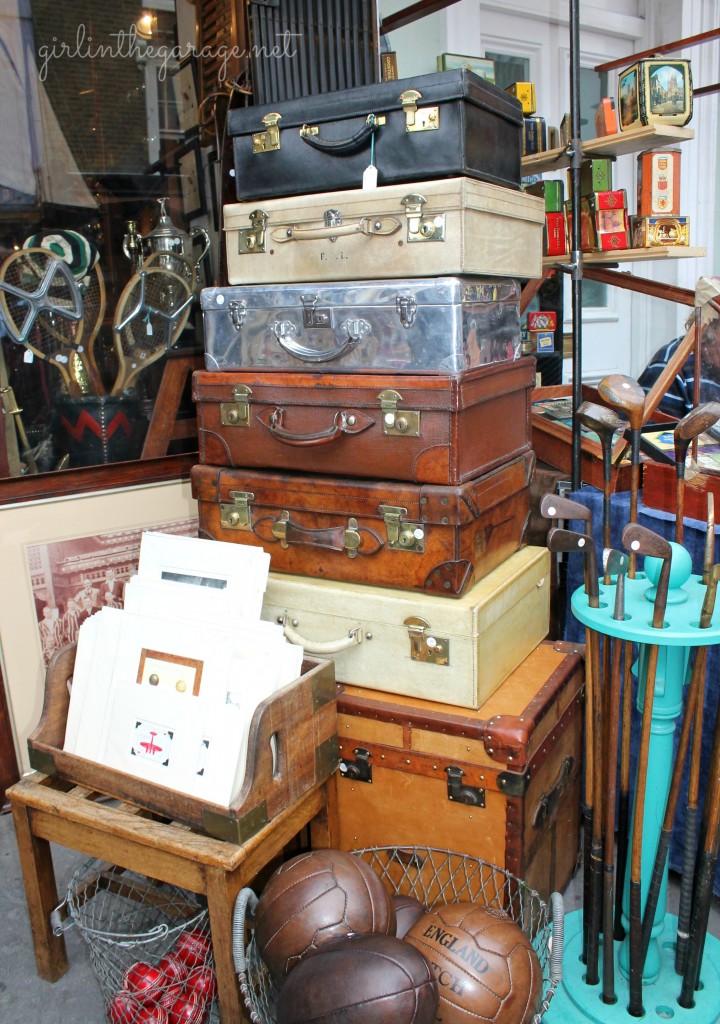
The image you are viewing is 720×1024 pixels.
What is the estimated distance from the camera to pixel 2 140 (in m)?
2.47

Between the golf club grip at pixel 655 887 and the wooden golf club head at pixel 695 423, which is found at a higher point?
the wooden golf club head at pixel 695 423

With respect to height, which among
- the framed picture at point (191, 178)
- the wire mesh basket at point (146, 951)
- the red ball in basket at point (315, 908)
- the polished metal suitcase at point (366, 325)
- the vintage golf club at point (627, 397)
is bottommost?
the wire mesh basket at point (146, 951)

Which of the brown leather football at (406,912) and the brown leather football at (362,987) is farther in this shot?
the brown leather football at (406,912)

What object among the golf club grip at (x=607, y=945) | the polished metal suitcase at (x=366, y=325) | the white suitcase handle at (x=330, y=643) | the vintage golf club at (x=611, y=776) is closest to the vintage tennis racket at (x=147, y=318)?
the polished metal suitcase at (x=366, y=325)

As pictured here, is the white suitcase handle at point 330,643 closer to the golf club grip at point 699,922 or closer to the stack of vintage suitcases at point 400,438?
the stack of vintage suitcases at point 400,438

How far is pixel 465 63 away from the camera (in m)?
3.88

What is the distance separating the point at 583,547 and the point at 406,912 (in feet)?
2.79

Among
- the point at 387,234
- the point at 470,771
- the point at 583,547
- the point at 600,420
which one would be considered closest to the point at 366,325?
the point at 387,234

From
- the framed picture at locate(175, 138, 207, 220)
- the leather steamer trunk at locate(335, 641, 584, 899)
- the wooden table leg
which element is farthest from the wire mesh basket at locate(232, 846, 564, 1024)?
the framed picture at locate(175, 138, 207, 220)

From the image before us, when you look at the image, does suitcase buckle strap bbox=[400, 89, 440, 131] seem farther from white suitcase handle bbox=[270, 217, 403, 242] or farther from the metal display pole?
the metal display pole

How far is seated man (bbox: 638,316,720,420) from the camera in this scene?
2205 millimetres

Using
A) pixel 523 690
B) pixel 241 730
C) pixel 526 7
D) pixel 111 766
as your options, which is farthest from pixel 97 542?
pixel 526 7

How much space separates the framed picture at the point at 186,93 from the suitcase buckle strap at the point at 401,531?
1.57 meters

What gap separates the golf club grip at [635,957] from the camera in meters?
1.68
